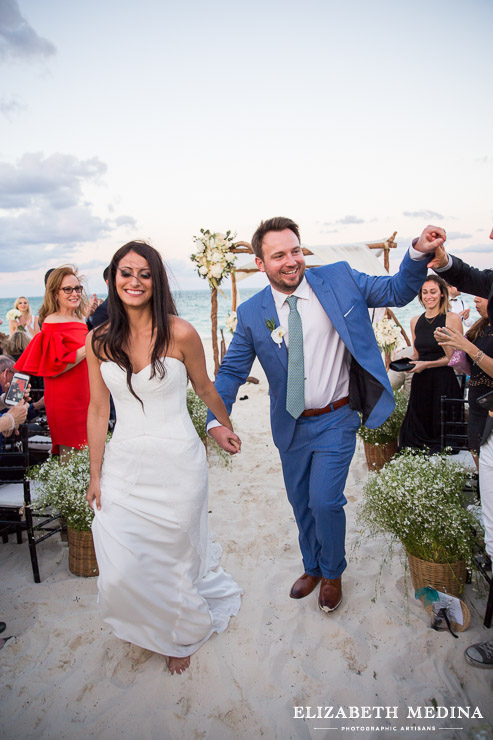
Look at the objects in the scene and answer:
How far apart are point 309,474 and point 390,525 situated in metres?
0.69

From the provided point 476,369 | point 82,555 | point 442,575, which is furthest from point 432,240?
point 82,555

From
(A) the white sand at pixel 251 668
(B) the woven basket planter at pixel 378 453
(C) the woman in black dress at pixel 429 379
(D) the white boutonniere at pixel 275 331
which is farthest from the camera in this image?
(B) the woven basket planter at pixel 378 453

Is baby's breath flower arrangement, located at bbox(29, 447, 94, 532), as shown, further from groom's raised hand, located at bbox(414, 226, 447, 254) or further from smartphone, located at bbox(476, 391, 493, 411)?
groom's raised hand, located at bbox(414, 226, 447, 254)

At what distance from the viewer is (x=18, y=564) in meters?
3.95

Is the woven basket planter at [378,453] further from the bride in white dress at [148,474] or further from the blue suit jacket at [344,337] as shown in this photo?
the bride in white dress at [148,474]

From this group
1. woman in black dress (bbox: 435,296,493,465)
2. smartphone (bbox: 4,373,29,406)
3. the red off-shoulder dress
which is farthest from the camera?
the red off-shoulder dress

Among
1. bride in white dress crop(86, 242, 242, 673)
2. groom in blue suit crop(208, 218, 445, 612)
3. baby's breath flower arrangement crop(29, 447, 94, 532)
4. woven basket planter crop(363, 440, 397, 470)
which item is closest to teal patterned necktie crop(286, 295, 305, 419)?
Answer: groom in blue suit crop(208, 218, 445, 612)

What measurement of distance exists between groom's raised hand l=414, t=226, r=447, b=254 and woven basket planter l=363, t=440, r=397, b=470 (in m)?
3.21

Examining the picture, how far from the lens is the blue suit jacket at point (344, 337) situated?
3.06 m

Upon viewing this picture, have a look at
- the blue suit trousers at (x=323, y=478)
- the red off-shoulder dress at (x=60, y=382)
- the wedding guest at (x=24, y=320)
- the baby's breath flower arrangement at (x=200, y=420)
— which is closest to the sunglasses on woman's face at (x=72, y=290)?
the red off-shoulder dress at (x=60, y=382)

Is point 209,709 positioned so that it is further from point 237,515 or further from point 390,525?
point 237,515

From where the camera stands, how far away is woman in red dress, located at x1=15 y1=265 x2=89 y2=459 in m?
4.54

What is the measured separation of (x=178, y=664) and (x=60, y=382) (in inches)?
117

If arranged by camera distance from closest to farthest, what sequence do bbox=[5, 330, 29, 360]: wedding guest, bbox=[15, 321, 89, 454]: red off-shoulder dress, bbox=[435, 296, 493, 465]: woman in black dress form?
bbox=[435, 296, 493, 465]: woman in black dress → bbox=[15, 321, 89, 454]: red off-shoulder dress → bbox=[5, 330, 29, 360]: wedding guest
